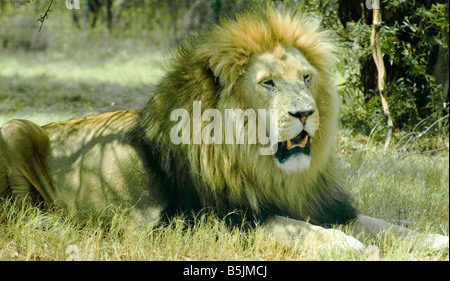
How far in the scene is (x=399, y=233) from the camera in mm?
3332

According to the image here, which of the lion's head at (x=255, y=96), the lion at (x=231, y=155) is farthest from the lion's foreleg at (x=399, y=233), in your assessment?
the lion's head at (x=255, y=96)

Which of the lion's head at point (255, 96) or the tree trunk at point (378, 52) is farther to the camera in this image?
the tree trunk at point (378, 52)

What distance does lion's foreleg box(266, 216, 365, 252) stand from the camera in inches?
119

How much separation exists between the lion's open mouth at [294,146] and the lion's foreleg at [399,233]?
58 cm

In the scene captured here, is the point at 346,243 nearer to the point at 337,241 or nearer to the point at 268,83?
the point at 337,241

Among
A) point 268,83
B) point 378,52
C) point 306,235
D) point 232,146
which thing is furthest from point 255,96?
point 378,52

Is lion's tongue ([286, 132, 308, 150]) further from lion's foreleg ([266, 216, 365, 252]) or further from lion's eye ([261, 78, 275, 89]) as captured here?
lion's foreleg ([266, 216, 365, 252])

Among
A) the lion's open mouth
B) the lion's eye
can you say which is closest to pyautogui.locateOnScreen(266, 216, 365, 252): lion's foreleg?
the lion's open mouth

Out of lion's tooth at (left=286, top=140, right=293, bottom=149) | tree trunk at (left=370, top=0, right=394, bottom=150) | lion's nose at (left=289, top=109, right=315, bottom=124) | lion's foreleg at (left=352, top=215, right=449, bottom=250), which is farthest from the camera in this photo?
tree trunk at (left=370, top=0, right=394, bottom=150)

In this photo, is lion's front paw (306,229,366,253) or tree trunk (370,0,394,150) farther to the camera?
tree trunk (370,0,394,150)

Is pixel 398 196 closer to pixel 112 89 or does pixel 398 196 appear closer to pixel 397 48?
pixel 397 48

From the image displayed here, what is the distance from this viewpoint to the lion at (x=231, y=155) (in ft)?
10.3

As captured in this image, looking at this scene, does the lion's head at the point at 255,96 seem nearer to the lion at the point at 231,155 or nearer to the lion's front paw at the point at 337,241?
the lion at the point at 231,155

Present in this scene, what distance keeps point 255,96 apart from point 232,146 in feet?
0.96
